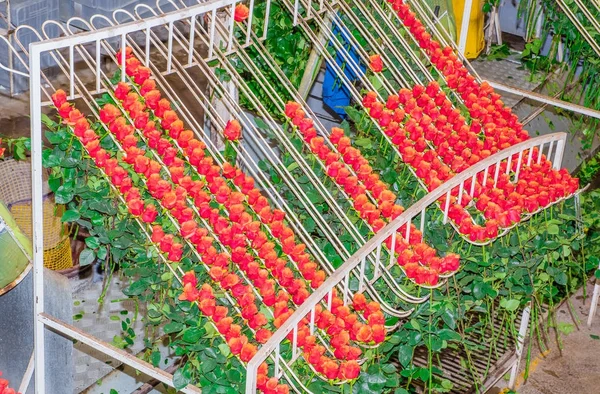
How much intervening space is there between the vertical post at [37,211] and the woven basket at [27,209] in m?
1.62

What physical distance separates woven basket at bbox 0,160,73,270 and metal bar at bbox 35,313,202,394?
1.67 metres

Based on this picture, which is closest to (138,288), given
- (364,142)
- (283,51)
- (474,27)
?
(364,142)

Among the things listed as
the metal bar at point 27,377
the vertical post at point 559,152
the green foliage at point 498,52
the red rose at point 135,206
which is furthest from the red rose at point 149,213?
the green foliage at point 498,52

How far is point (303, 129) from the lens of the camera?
16.0 feet

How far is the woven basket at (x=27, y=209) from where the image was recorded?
5797 mm

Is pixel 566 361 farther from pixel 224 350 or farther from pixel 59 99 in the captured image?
pixel 59 99

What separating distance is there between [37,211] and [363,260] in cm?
115

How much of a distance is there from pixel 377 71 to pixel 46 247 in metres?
1.91

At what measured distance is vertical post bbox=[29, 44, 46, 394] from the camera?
3.73 metres

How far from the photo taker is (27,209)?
19.1ft

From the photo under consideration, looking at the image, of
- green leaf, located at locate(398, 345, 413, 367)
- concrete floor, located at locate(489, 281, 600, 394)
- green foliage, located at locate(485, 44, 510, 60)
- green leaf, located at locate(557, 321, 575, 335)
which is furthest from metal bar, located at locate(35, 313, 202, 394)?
green foliage, located at locate(485, 44, 510, 60)

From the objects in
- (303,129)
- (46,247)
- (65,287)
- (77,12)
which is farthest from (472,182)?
(77,12)

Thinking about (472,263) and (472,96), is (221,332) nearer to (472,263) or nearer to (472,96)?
(472,263)

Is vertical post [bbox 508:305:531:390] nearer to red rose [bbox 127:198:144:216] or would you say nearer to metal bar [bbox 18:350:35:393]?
red rose [bbox 127:198:144:216]
